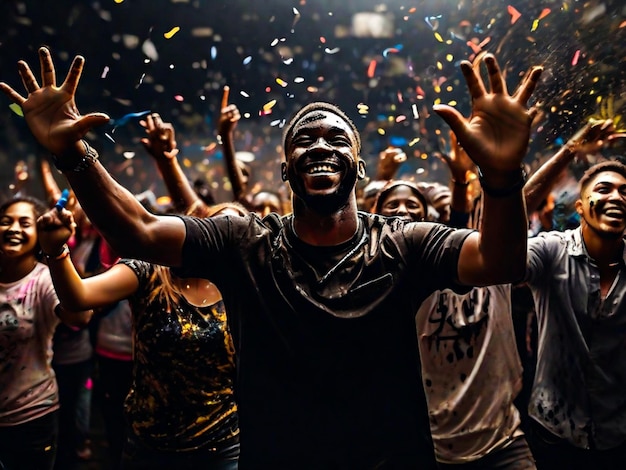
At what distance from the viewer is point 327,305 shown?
1.67 m

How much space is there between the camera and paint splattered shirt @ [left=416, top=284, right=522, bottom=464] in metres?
2.64

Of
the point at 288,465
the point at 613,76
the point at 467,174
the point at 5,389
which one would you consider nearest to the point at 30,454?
the point at 5,389

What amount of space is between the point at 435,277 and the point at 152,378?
151 cm

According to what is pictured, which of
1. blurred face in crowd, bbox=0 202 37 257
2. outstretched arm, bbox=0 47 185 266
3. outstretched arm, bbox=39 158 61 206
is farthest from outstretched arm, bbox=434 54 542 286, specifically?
outstretched arm, bbox=39 158 61 206

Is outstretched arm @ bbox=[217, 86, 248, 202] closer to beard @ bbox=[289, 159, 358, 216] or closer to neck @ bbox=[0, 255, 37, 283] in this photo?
neck @ bbox=[0, 255, 37, 283]

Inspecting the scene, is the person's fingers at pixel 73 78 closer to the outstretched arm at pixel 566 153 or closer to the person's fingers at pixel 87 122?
the person's fingers at pixel 87 122

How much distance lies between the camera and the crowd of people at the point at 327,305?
1575 millimetres

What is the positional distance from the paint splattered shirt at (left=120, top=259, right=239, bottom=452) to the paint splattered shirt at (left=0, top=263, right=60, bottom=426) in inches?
33.0

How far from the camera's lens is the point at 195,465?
8.24 ft

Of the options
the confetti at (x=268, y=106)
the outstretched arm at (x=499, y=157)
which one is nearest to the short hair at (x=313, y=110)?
the outstretched arm at (x=499, y=157)

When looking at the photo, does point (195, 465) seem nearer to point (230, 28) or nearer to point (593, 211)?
point (593, 211)

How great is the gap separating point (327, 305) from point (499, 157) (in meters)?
0.65

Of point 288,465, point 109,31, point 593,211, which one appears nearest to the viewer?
point 288,465

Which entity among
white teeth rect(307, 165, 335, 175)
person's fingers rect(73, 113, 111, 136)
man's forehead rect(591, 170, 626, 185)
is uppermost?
person's fingers rect(73, 113, 111, 136)
